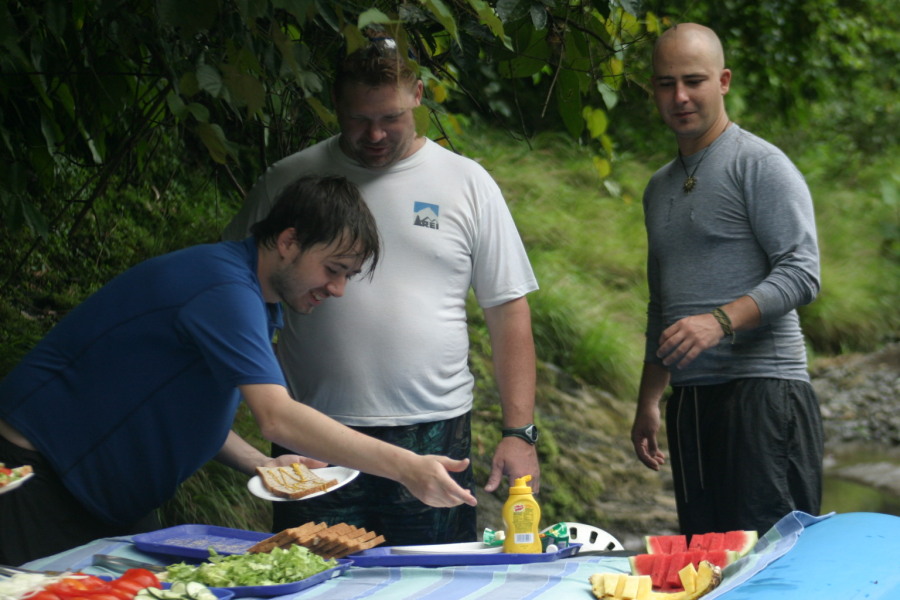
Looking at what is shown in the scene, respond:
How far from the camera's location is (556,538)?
215 cm

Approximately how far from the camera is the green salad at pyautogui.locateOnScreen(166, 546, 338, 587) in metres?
1.83

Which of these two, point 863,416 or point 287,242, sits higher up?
point 287,242

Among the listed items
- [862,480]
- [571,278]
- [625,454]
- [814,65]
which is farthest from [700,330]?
[814,65]

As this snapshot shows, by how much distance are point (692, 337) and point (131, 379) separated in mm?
1307

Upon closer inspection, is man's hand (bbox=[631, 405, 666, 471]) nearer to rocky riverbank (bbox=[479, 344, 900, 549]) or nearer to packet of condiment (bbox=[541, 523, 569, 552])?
packet of condiment (bbox=[541, 523, 569, 552])

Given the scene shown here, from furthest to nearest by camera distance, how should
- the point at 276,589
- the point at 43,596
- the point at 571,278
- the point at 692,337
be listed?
1. the point at 571,278
2. the point at 692,337
3. the point at 276,589
4. the point at 43,596

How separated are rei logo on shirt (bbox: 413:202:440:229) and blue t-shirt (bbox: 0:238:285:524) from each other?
2.27 ft

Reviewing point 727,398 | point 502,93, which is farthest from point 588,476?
point 502,93

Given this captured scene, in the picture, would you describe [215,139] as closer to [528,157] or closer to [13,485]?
[13,485]

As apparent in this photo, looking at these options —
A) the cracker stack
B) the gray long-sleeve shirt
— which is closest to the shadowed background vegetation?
the gray long-sleeve shirt

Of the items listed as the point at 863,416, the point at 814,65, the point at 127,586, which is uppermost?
the point at 814,65

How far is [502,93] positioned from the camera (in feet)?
30.6

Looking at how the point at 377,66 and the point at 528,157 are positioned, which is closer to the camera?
the point at 377,66

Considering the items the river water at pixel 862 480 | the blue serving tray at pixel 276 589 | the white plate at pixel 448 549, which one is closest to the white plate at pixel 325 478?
the white plate at pixel 448 549
